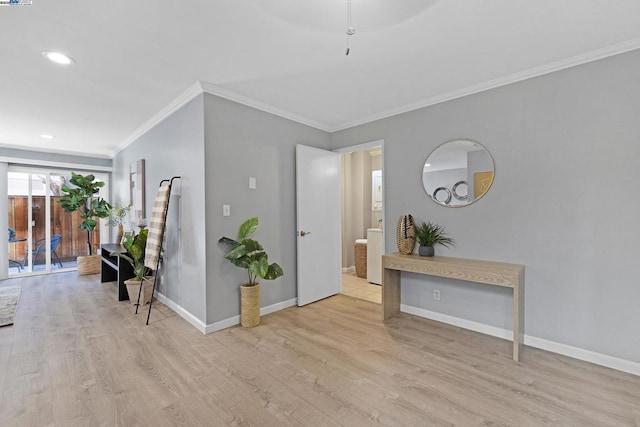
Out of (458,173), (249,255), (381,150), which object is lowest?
(249,255)

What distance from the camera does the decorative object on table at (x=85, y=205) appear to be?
527 cm

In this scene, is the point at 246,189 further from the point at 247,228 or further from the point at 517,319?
the point at 517,319

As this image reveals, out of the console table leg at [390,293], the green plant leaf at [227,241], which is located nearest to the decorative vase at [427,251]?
the console table leg at [390,293]

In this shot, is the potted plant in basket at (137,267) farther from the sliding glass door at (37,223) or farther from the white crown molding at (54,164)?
the white crown molding at (54,164)

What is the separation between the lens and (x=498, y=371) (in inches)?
86.2

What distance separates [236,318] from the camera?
3.09 metres

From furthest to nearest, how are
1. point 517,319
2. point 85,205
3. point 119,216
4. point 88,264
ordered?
point 85,205, point 88,264, point 119,216, point 517,319

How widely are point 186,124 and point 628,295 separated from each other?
417cm

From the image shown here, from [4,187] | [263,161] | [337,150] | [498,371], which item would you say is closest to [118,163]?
[4,187]

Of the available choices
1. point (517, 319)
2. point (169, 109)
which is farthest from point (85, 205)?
point (517, 319)

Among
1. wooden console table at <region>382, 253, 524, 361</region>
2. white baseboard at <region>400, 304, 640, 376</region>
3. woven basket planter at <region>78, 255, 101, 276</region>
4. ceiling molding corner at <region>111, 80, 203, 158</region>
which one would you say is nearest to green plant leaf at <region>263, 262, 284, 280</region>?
wooden console table at <region>382, 253, 524, 361</region>

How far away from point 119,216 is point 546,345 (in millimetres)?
6328

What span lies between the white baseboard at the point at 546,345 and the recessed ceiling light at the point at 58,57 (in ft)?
13.1

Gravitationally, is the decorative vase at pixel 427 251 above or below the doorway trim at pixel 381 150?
below
